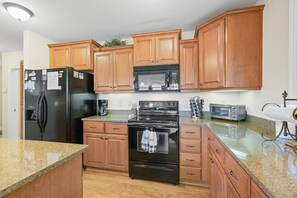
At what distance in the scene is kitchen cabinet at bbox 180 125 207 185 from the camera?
88.4 inches

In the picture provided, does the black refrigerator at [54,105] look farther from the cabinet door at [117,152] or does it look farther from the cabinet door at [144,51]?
the cabinet door at [144,51]

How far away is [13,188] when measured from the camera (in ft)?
2.10

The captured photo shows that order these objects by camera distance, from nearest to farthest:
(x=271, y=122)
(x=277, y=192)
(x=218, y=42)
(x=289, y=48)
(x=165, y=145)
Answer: (x=277, y=192), (x=289, y=48), (x=271, y=122), (x=218, y=42), (x=165, y=145)

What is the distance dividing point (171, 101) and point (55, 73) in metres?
1.97

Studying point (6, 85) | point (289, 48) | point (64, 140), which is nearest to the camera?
point (289, 48)

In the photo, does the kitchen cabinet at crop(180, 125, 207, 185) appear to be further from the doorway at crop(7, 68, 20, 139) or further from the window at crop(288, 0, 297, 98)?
the doorway at crop(7, 68, 20, 139)

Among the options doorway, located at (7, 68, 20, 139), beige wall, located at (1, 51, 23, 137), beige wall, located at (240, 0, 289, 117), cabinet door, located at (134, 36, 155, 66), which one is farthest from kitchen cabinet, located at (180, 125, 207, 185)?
beige wall, located at (1, 51, 23, 137)

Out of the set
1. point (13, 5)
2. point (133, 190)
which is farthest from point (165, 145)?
point (13, 5)

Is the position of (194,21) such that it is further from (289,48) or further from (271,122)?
(271,122)

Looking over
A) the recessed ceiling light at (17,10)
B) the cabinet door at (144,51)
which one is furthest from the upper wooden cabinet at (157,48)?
the recessed ceiling light at (17,10)

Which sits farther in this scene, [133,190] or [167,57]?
[167,57]

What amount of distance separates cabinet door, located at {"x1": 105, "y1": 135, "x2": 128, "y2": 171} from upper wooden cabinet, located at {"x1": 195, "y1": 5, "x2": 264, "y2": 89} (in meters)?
1.64

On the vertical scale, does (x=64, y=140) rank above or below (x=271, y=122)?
below

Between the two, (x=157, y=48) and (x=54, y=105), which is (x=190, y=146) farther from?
(x=54, y=105)
